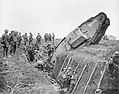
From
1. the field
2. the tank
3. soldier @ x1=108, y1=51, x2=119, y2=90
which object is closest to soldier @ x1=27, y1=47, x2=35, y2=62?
the tank

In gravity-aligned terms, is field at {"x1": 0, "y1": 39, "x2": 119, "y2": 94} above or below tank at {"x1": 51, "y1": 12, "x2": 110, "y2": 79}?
below

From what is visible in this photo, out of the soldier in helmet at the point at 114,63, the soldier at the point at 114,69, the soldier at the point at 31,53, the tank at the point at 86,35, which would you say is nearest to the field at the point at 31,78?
the soldier at the point at 114,69

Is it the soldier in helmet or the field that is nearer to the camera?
the soldier in helmet

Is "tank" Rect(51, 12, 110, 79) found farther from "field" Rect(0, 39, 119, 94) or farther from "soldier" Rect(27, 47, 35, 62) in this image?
"field" Rect(0, 39, 119, 94)

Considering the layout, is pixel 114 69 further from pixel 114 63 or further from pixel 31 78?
pixel 31 78

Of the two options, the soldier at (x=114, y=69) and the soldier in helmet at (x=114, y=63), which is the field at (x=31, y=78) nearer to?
the soldier at (x=114, y=69)

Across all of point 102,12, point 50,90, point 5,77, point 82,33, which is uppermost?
point 102,12

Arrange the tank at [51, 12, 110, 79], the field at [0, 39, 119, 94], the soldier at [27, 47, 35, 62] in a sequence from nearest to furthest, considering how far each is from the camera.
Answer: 1. the field at [0, 39, 119, 94]
2. the tank at [51, 12, 110, 79]
3. the soldier at [27, 47, 35, 62]

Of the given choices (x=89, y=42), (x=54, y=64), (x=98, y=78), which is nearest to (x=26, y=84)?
(x=98, y=78)

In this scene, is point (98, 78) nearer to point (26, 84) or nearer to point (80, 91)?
point (80, 91)

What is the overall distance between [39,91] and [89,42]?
904cm

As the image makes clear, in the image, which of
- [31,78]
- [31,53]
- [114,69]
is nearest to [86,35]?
[31,53]

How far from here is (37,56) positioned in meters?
26.3

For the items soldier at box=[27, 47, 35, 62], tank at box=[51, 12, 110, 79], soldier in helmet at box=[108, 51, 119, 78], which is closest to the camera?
soldier in helmet at box=[108, 51, 119, 78]
